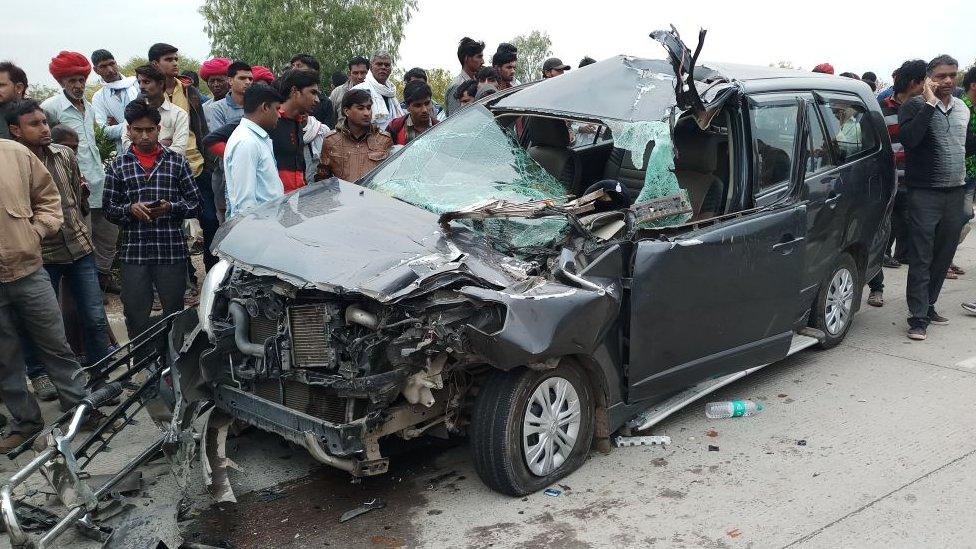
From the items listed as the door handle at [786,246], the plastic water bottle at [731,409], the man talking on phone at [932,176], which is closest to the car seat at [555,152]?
the door handle at [786,246]

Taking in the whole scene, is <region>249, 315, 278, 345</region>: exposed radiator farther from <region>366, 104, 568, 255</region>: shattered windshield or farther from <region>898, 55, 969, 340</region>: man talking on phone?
<region>898, 55, 969, 340</region>: man talking on phone

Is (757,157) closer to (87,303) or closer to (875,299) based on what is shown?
(875,299)

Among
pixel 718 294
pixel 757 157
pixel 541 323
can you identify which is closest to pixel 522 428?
pixel 541 323

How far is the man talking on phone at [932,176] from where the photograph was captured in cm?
606

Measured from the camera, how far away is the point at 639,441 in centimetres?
443

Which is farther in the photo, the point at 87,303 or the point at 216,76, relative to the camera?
the point at 216,76

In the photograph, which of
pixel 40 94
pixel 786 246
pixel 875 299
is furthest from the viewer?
pixel 40 94

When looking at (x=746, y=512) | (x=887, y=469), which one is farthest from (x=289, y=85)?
(x=887, y=469)

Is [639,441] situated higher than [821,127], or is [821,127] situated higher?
[821,127]

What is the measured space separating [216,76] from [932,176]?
6.72 metres

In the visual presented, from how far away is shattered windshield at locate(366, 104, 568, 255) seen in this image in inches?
160

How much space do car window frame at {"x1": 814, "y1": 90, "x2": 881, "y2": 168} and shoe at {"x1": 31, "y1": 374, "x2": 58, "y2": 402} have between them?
5445 millimetres

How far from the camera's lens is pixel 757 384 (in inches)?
212

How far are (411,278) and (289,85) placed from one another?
313cm
